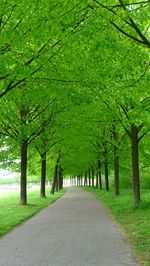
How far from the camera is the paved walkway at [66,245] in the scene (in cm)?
748

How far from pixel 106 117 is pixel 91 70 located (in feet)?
24.0

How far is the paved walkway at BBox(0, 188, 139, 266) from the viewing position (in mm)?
7480

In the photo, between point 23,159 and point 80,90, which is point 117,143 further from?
point 80,90

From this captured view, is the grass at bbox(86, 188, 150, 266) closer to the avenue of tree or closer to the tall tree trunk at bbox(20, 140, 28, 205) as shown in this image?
the avenue of tree

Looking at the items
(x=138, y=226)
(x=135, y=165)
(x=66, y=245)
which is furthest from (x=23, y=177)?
(x=66, y=245)

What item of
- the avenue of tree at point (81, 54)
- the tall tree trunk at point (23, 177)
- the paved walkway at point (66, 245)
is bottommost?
the paved walkway at point (66, 245)

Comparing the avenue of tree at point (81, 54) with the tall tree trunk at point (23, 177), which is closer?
the avenue of tree at point (81, 54)

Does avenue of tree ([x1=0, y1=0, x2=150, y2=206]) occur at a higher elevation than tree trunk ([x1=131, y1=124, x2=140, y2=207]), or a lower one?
higher

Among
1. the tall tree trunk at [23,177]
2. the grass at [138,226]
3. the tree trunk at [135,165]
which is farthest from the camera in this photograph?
→ the tall tree trunk at [23,177]

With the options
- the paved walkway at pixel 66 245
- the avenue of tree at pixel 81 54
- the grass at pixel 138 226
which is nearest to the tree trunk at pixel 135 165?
the avenue of tree at pixel 81 54

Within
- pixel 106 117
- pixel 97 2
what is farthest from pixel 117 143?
pixel 97 2

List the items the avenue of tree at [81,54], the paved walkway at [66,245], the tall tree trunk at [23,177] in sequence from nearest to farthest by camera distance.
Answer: the paved walkway at [66,245] → the avenue of tree at [81,54] → the tall tree trunk at [23,177]

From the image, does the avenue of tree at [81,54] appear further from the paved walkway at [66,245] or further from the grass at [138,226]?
the paved walkway at [66,245]

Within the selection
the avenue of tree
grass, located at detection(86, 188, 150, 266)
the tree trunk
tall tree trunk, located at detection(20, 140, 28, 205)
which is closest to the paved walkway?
grass, located at detection(86, 188, 150, 266)
